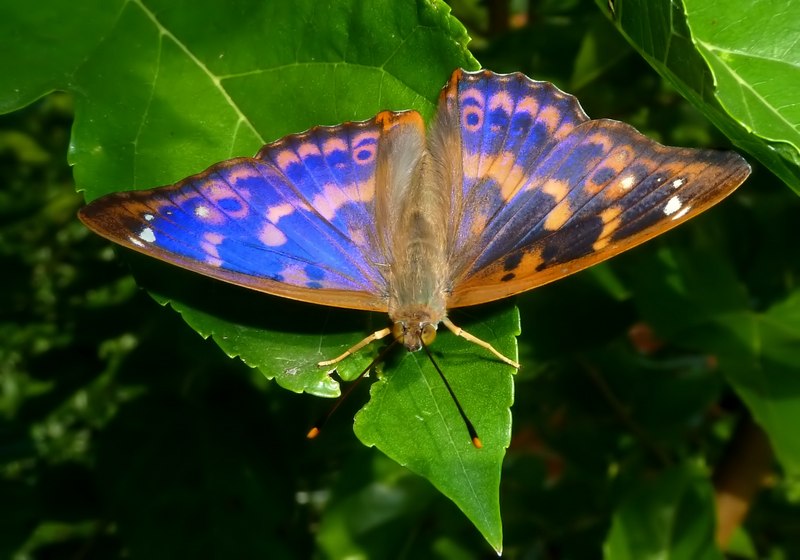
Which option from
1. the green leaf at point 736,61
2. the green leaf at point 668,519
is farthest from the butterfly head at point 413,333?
the green leaf at point 668,519

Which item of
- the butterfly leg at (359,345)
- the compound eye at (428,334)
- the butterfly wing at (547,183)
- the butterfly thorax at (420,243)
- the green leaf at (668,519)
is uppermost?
the butterfly wing at (547,183)

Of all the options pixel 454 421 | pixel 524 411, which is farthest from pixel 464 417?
pixel 524 411

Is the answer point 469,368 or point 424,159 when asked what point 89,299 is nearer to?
point 424,159

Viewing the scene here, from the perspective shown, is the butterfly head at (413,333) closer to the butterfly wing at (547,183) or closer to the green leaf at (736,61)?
the butterfly wing at (547,183)

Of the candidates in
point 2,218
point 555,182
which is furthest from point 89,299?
point 555,182

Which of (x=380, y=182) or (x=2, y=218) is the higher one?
(x=380, y=182)

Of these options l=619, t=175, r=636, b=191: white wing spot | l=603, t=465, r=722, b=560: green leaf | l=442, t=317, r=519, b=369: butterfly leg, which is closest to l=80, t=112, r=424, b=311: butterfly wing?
l=442, t=317, r=519, b=369: butterfly leg
